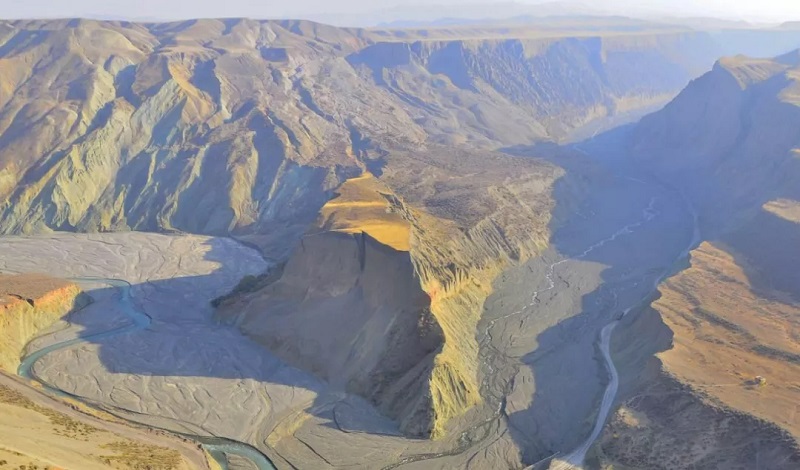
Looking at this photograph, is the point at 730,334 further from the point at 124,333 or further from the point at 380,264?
the point at 124,333

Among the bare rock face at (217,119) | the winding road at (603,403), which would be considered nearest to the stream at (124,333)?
the winding road at (603,403)

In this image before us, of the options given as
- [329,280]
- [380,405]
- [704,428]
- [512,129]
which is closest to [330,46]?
[512,129]

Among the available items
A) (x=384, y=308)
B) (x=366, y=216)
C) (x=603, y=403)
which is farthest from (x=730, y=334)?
(x=366, y=216)

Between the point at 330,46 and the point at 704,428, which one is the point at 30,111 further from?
the point at 704,428

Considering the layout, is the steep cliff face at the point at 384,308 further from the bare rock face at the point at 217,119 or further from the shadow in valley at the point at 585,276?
the bare rock face at the point at 217,119

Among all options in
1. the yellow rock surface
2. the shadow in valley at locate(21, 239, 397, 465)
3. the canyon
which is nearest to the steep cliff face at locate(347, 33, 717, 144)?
the canyon

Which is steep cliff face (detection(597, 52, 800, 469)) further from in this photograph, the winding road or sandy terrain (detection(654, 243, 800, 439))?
the winding road
